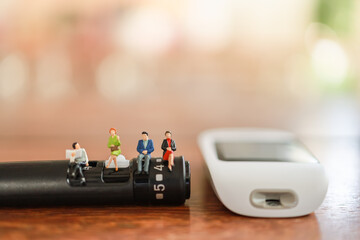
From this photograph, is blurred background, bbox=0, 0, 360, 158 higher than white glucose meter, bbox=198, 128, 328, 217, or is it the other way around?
blurred background, bbox=0, 0, 360, 158

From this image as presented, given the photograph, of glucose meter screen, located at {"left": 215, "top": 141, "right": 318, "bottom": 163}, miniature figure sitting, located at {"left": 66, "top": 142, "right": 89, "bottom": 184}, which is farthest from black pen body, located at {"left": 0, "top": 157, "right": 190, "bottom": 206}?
glucose meter screen, located at {"left": 215, "top": 141, "right": 318, "bottom": 163}

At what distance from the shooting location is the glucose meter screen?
2.10 ft

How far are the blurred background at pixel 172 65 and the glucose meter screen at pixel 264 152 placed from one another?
1.41 ft

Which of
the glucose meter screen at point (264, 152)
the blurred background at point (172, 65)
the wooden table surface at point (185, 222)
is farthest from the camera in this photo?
the blurred background at point (172, 65)

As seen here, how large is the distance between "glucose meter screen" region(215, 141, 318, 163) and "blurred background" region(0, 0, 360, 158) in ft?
1.41

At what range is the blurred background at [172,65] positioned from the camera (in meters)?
1.19

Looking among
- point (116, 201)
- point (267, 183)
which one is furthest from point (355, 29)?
point (116, 201)

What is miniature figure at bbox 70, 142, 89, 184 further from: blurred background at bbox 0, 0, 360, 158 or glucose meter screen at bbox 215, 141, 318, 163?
blurred background at bbox 0, 0, 360, 158

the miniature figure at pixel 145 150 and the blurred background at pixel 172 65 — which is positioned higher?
the blurred background at pixel 172 65

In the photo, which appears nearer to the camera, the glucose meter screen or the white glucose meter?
the white glucose meter

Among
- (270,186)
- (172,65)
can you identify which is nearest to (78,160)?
(270,186)

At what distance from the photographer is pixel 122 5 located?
119 cm

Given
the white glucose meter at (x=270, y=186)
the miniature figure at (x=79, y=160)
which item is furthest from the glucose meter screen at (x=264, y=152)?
the miniature figure at (x=79, y=160)

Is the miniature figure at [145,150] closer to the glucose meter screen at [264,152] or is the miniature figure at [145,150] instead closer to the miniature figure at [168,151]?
the miniature figure at [168,151]
